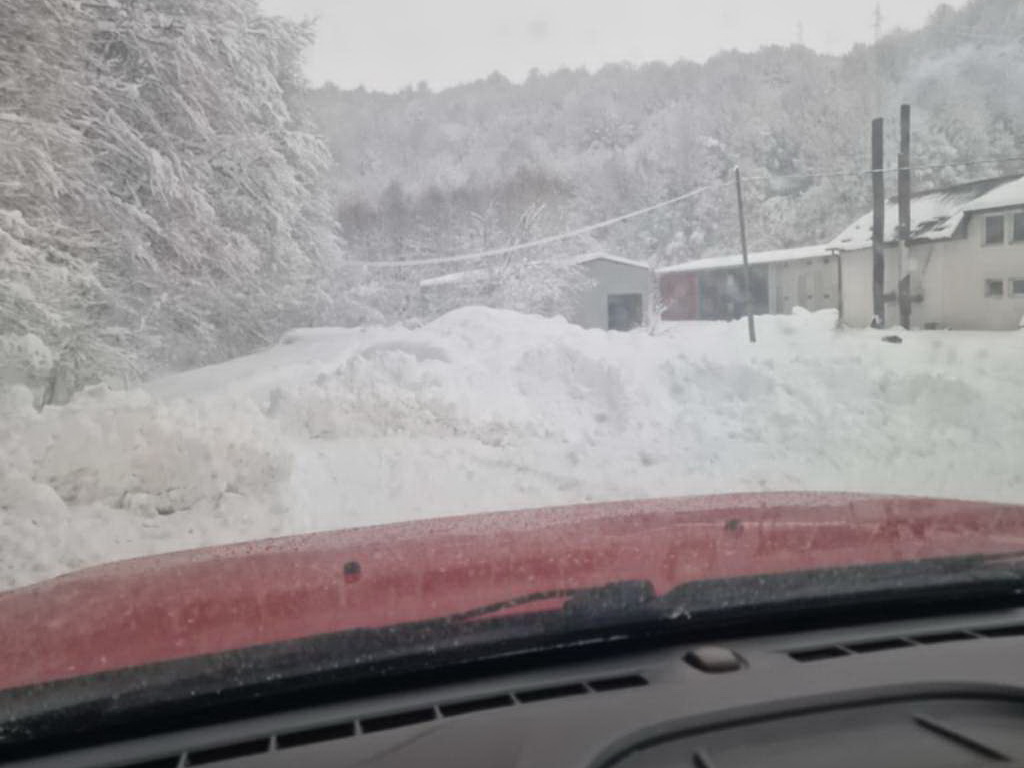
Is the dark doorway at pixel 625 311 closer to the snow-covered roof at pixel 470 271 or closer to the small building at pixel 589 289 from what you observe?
the small building at pixel 589 289

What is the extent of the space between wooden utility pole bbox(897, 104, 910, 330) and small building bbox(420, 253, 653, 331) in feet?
13.1

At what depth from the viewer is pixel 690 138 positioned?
14.3 meters

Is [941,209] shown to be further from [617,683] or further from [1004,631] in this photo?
[617,683]

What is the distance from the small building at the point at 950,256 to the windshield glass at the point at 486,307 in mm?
57

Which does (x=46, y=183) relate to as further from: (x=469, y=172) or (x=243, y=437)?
(x=469, y=172)

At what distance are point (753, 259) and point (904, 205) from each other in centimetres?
239

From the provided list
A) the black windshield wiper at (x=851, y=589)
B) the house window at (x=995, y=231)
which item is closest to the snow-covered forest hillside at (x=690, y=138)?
the house window at (x=995, y=231)

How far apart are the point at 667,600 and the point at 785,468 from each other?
681 cm

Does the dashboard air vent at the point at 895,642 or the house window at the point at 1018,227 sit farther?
the house window at the point at 1018,227

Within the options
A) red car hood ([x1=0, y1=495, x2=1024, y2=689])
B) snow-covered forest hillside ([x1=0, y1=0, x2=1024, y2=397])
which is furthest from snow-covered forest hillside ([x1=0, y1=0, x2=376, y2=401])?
red car hood ([x1=0, y1=495, x2=1024, y2=689])

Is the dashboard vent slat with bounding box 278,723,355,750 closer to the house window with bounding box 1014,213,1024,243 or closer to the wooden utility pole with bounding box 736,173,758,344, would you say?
the wooden utility pole with bounding box 736,173,758,344

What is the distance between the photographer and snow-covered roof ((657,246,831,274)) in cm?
1372

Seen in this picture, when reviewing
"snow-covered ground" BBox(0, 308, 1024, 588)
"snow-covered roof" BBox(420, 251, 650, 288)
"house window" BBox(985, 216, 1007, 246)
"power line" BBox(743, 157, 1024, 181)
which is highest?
"power line" BBox(743, 157, 1024, 181)

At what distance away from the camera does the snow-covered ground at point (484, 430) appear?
704cm
